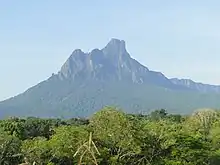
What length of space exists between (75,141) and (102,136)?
2.35 metres

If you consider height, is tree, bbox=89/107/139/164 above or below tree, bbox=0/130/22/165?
above

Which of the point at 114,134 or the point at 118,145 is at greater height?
the point at 114,134

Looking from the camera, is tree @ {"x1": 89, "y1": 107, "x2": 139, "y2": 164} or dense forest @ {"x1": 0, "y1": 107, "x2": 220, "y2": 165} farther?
tree @ {"x1": 89, "y1": 107, "x2": 139, "y2": 164}

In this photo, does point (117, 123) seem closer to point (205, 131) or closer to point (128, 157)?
point (128, 157)

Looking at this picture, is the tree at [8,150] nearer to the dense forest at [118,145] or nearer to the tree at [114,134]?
the dense forest at [118,145]

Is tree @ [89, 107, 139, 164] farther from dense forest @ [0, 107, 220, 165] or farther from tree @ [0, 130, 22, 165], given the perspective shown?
tree @ [0, 130, 22, 165]

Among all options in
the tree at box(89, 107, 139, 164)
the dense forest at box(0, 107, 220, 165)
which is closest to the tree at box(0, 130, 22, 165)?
the dense forest at box(0, 107, 220, 165)

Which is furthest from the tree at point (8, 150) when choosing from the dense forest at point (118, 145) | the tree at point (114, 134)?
the tree at point (114, 134)

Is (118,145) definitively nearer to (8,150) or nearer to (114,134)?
(114,134)

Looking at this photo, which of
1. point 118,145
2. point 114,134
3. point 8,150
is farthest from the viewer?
point 114,134

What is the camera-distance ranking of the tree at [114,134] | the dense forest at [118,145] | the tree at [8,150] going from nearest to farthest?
1. the dense forest at [118,145]
2. the tree at [8,150]
3. the tree at [114,134]

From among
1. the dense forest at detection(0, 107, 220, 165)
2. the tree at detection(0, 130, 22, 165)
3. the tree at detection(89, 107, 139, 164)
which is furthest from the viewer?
the tree at detection(89, 107, 139, 164)

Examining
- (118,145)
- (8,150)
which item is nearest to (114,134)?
(118,145)

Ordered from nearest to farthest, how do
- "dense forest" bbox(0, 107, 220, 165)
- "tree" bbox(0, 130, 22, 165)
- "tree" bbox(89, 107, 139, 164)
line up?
"dense forest" bbox(0, 107, 220, 165)
"tree" bbox(0, 130, 22, 165)
"tree" bbox(89, 107, 139, 164)
